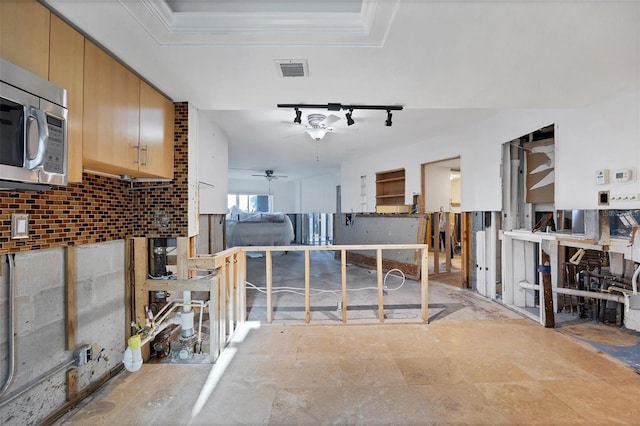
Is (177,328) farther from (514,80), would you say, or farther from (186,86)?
(514,80)

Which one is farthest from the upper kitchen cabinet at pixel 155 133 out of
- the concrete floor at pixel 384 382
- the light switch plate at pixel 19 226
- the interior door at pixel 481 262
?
the interior door at pixel 481 262

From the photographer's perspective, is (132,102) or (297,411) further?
(132,102)

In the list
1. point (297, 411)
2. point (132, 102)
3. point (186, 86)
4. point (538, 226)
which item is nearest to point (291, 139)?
point (186, 86)

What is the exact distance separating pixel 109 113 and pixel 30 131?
0.61 m

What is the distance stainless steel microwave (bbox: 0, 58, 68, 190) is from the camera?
1039 millimetres

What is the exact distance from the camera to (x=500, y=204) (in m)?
3.59

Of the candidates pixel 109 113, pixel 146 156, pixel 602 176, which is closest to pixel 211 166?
pixel 146 156

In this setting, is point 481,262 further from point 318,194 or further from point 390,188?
point 318,194

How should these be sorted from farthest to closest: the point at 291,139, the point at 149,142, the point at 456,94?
1. the point at 291,139
2. the point at 456,94
3. the point at 149,142


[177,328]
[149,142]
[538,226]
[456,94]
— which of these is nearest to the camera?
[149,142]

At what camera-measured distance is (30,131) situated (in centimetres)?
109

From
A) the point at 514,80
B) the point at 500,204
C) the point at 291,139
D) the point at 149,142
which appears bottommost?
the point at 500,204

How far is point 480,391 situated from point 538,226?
220 centimetres

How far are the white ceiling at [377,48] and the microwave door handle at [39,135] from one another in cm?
57
